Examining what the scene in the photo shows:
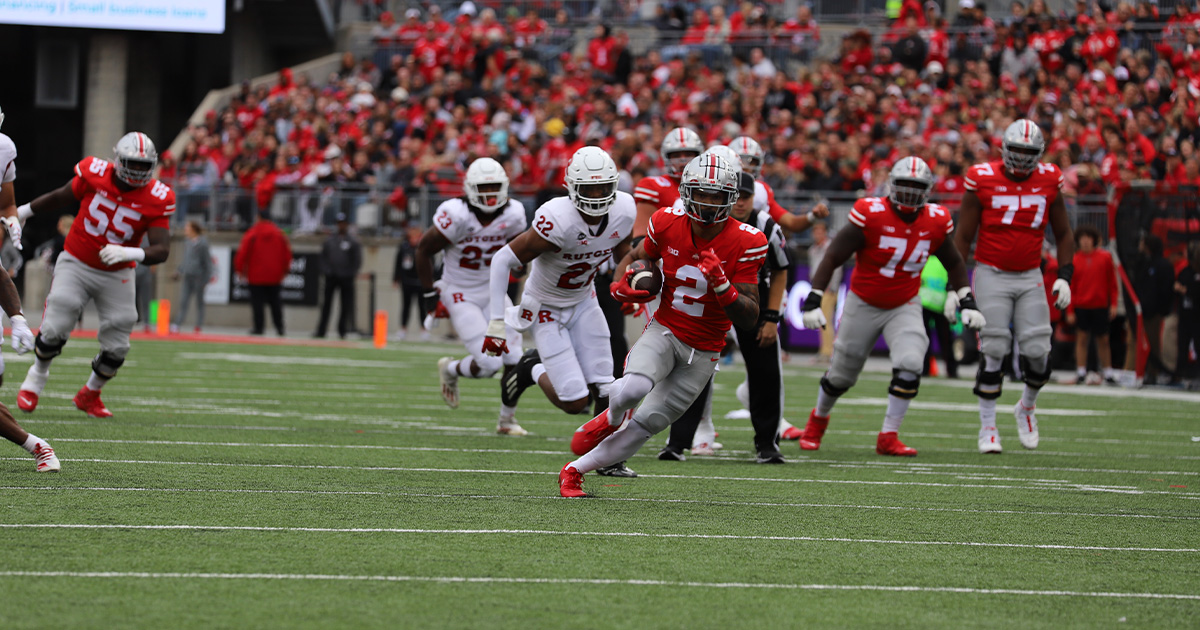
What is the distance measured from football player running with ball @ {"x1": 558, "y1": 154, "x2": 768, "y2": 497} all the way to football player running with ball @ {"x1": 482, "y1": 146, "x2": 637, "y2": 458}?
3.91ft

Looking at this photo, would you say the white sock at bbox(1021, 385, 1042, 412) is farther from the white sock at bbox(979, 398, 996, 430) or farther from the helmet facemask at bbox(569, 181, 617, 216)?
the helmet facemask at bbox(569, 181, 617, 216)

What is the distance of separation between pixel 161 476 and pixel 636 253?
2572 mm

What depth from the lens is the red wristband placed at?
645 centimetres

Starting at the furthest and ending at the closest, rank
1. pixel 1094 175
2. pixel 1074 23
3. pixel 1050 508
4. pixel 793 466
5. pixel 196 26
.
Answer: pixel 196 26, pixel 1074 23, pixel 1094 175, pixel 793 466, pixel 1050 508

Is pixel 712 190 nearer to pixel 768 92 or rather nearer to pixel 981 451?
pixel 981 451

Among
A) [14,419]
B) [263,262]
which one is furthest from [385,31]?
[14,419]

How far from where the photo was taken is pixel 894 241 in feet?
30.9

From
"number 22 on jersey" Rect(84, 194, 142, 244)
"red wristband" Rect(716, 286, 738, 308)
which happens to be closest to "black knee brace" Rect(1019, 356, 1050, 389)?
"red wristband" Rect(716, 286, 738, 308)

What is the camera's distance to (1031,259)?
9.75 meters

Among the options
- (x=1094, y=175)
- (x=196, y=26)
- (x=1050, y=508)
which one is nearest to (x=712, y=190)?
(x=1050, y=508)

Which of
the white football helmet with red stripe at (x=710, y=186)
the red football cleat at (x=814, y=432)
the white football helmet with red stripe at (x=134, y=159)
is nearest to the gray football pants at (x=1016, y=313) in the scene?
the red football cleat at (x=814, y=432)

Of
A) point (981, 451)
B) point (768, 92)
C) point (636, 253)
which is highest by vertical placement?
point (768, 92)

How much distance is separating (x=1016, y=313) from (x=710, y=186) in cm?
395

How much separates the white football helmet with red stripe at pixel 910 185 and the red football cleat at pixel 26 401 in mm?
5854
